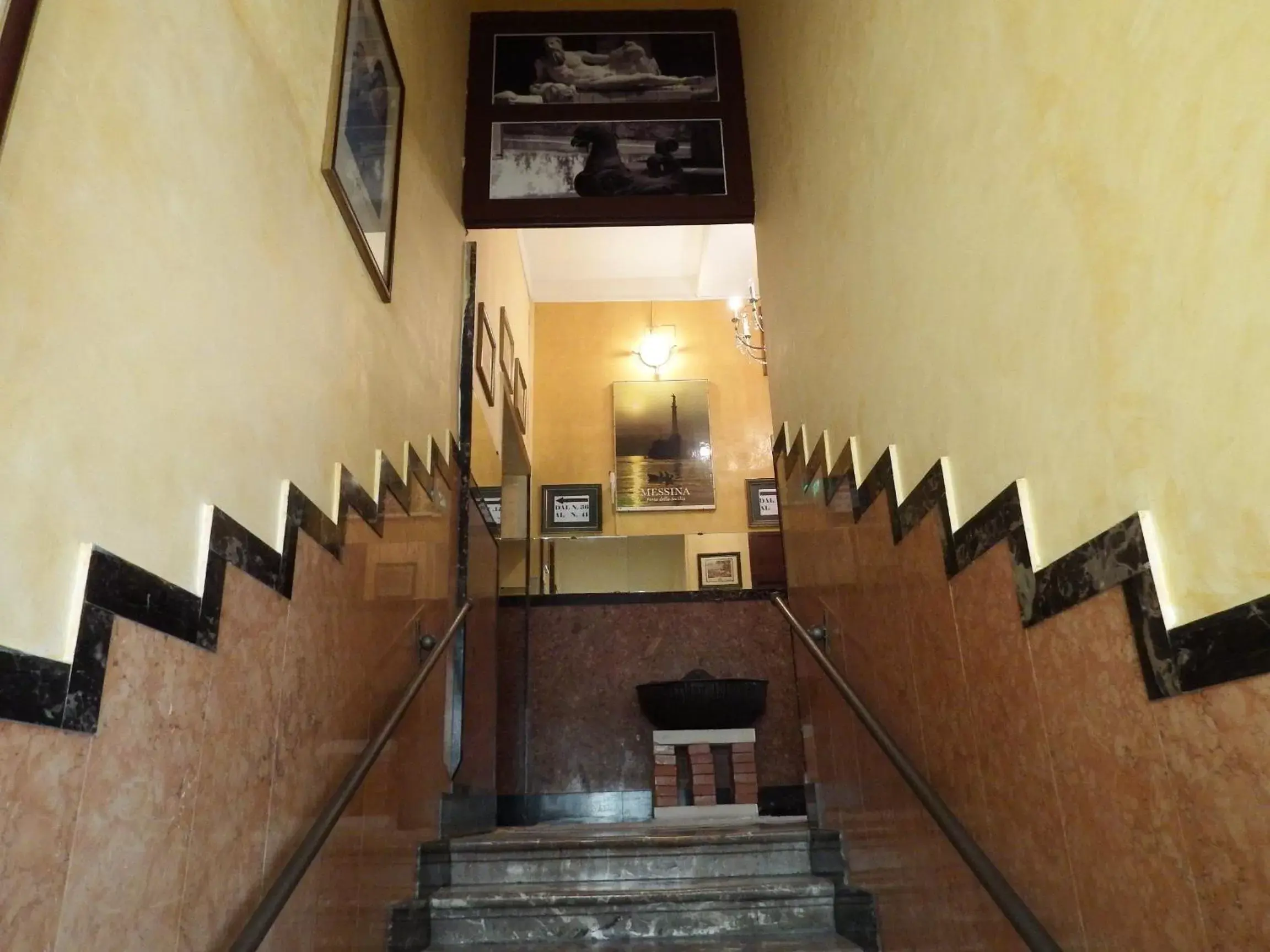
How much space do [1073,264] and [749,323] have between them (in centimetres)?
610

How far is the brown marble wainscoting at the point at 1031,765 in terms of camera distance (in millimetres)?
1220

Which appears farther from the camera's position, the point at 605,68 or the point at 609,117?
the point at 605,68

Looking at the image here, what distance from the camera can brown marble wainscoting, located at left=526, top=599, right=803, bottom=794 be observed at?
15.6 ft

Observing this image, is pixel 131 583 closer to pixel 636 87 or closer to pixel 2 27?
pixel 2 27

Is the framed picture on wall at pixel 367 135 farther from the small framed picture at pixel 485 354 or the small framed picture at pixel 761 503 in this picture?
the small framed picture at pixel 761 503

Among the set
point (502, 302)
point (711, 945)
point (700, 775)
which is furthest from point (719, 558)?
point (711, 945)

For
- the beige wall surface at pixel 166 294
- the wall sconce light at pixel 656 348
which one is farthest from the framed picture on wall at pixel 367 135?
the wall sconce light at pixel 656 348

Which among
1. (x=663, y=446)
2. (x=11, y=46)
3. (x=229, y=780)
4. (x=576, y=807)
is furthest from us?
(x=663, y=446)

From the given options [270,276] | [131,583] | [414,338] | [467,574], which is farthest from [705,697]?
[131,583]

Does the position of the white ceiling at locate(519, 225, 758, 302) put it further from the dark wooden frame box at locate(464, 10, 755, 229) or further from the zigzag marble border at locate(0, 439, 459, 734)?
the zigzag marble border at locate(0, 439, 459, 734)

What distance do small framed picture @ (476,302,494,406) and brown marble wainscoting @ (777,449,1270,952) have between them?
249 cm

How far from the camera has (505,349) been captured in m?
6.21

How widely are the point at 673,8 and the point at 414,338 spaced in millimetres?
2944

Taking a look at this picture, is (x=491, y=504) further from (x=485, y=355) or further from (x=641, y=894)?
(x=641, y=894)
